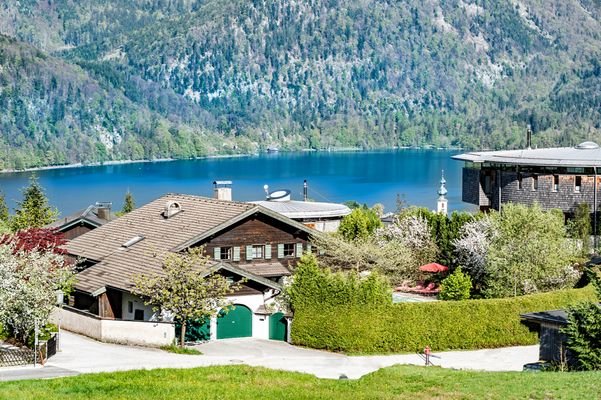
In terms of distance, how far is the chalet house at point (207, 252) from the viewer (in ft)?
143

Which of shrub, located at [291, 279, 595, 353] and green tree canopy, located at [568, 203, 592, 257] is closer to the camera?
shrub, located at [291, 279, 595, 353]

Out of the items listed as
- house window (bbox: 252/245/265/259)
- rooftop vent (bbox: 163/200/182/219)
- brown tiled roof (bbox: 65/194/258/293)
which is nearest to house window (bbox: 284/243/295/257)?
house window (bbox: 252/245/265/259)

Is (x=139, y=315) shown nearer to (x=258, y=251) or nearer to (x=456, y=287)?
(x=258, y=251)

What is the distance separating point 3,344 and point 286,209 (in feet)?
107

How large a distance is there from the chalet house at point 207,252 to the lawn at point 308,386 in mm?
12558

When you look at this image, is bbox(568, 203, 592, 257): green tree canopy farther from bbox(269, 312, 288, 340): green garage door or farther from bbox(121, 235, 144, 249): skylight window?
bbox(121, 235, 144, 249): skylight window

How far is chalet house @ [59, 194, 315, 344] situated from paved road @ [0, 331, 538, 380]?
151 centimetres

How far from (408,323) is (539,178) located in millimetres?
24786

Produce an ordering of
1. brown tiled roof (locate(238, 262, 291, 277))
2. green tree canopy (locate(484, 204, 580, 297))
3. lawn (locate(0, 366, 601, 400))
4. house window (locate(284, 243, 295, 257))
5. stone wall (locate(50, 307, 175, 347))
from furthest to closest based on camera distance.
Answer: house window (locate(284, 243, 295, 257))
brown tiled roof (locate(238, 262, 291, 277))
green tree canopy (locate(484, 204, 580, 297))
stone wall (locate(50, 307, 175, 347))
lawn (locate(0, 366, 601, 400))

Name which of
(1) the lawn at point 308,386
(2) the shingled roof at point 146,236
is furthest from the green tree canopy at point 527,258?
(1) the lawn at point 308,386

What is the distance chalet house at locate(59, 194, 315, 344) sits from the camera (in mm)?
43500

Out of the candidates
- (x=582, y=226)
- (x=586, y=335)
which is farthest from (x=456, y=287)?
(x=586, y=335)

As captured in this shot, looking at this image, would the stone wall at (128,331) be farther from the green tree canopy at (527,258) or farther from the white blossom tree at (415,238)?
the white blossom tree at (415,238)

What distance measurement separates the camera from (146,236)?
4884 centimetres
